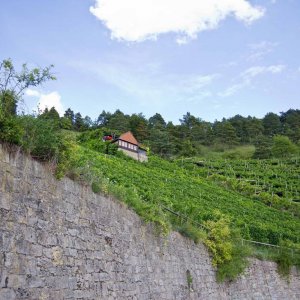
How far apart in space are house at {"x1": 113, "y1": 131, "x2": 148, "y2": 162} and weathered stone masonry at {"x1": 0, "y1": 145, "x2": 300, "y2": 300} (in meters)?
32.3

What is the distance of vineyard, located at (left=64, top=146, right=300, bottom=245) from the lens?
7.85m

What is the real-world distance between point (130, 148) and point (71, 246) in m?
37.0

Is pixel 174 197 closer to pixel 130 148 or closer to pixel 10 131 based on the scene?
pixel 130 148

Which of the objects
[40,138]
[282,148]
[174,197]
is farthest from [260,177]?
[40,138]

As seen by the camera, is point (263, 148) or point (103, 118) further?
point (103, 118)

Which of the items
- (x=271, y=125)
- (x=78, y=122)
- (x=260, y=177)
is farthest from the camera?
(x=271, y=125)

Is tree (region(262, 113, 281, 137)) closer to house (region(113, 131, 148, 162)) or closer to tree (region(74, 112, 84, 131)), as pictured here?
tree (region(74, 112, 84, 131))

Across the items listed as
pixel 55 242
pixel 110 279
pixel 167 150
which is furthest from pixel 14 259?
pixel 167 150

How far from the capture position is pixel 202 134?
85688mm

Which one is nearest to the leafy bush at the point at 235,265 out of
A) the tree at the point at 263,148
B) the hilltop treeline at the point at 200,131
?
the hilltop treeline at the point at 200,131

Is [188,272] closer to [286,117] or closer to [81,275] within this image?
[81,275]

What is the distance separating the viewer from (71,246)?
18.8ft

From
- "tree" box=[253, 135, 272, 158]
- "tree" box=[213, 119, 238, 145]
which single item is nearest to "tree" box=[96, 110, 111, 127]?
"tree" box=[213, 119, 238, 145]

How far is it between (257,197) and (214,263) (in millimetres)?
28772
